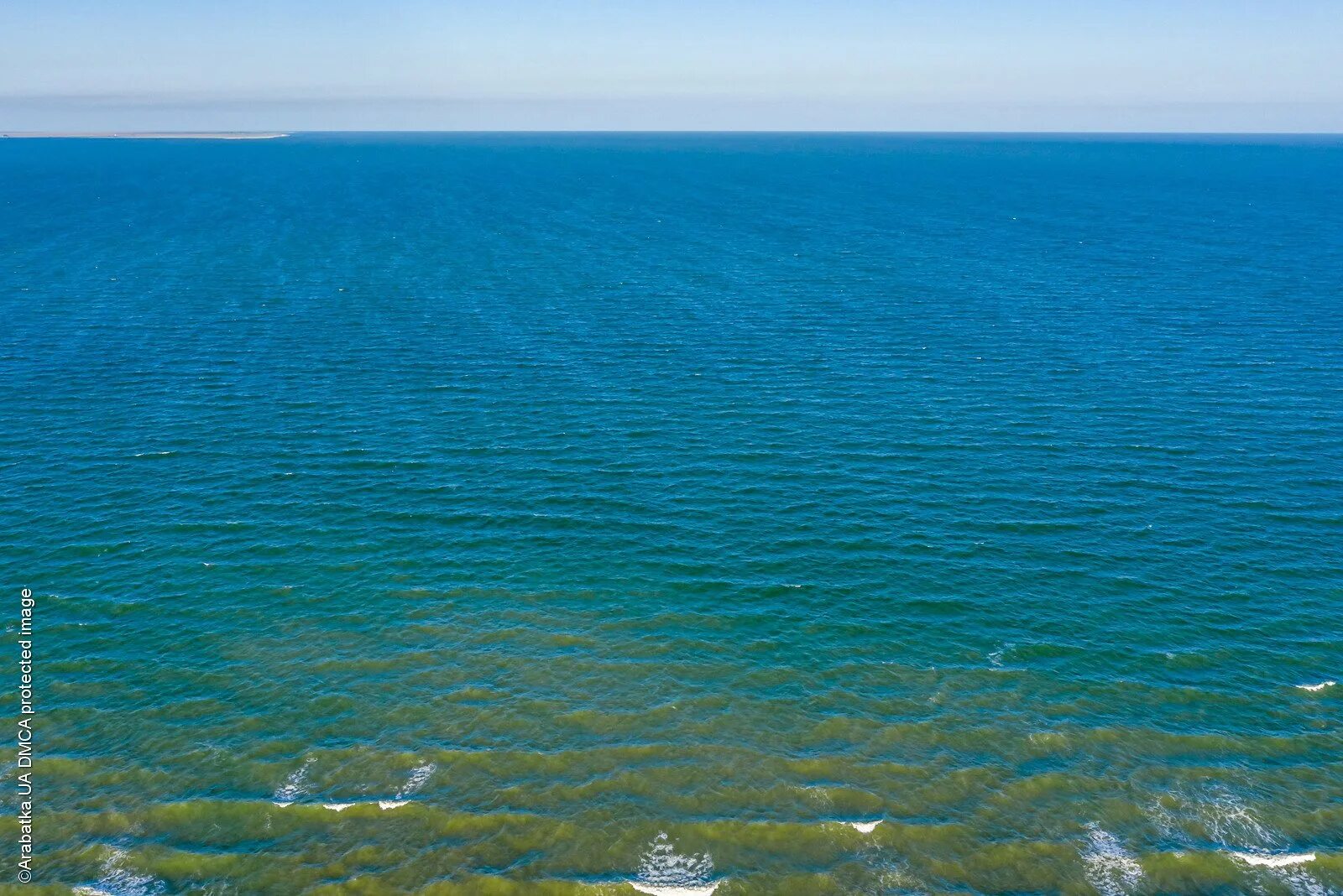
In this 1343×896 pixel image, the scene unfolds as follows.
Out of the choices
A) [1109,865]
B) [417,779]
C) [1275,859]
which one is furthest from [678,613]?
[1275,859]

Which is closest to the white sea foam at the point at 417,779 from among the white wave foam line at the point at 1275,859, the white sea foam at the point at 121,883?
the white sea foam at the point at 121,883

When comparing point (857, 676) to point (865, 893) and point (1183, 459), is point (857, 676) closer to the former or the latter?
point (865, 893)

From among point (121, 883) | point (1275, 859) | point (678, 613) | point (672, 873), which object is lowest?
point (672, 873)

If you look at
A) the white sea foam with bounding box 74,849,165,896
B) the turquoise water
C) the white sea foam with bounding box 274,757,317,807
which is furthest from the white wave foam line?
the white sea foam with bounding box 74,849,165,896

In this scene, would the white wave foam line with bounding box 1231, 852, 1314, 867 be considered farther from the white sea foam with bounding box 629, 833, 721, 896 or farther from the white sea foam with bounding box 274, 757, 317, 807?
the white sea foam with bounding box 274, 757, 317, 807

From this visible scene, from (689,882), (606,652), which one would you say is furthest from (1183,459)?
(689,882)

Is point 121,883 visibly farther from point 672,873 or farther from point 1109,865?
point 1109,865

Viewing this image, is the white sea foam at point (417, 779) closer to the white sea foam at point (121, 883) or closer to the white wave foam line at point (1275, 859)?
the white sea foam at point (121, 883)
